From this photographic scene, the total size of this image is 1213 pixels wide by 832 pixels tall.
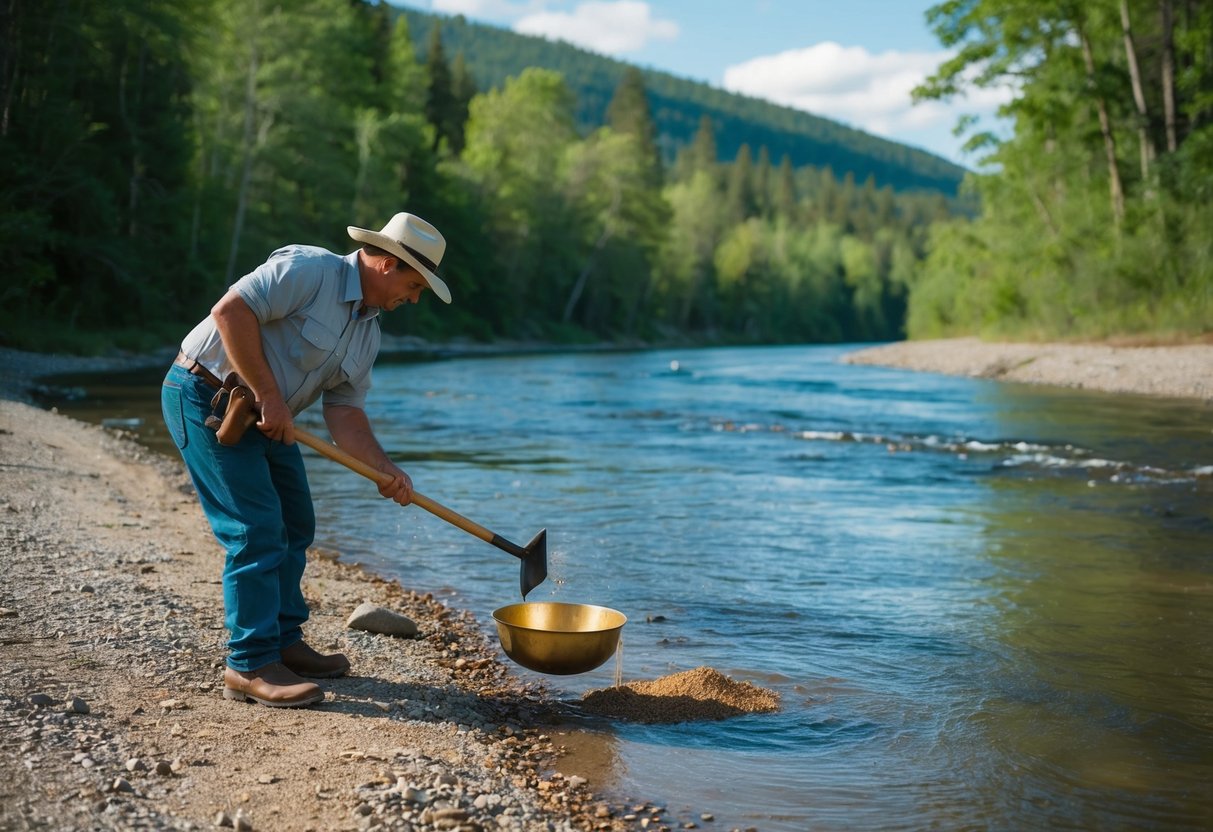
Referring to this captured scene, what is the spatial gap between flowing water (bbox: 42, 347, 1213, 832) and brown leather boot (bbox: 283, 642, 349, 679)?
3.44ft

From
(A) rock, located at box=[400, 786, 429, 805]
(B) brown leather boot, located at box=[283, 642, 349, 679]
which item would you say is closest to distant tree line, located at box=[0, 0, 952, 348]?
(B) brown leather boot, located at box=[283, 642, 349, 679]

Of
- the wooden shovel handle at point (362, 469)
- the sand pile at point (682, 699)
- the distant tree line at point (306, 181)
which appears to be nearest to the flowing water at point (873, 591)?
the sand pile at point (682, 699)

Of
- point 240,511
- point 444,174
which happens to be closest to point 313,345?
point 240,511

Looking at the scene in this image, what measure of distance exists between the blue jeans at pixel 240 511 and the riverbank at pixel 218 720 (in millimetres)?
293

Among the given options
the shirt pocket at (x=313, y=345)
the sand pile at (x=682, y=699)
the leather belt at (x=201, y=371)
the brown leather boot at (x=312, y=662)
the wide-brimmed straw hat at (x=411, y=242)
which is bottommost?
the sand pile at (x=682, y=699)

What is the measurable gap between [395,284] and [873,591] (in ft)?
14.1

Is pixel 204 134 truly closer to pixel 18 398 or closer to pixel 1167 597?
pixel 18 398

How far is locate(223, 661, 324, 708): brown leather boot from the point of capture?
4508 mm

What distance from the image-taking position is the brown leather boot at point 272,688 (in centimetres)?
451

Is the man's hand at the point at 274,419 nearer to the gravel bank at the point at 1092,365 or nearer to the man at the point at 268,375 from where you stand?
the man at the point at 268,375

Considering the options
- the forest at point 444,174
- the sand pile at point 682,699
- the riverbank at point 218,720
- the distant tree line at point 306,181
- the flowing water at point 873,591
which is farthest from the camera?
the forest at point 444,174

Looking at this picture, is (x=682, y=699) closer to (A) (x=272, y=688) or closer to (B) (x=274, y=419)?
(A) (x=272, y=688)

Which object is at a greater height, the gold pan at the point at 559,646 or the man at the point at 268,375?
the man at the point at 268,375

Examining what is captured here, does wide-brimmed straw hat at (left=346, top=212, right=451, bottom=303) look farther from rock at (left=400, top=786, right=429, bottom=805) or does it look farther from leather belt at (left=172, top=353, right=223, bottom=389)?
rock at (left=400, top=786, right=429, bottom=805)
